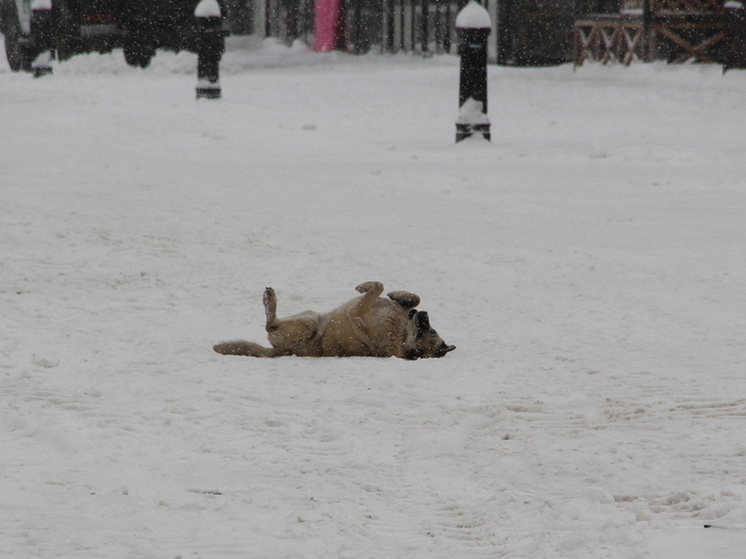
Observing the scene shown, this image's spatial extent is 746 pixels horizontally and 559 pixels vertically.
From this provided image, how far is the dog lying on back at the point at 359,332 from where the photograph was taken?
5172 millimetres

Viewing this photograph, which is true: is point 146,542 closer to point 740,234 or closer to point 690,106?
point 740,234

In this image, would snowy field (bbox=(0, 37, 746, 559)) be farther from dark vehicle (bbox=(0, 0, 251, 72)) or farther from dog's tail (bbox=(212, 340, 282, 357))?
dark vehicle (bbox=(0, 0, 251, 72))

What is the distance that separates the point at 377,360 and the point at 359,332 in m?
0.16

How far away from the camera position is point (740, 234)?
26.2 ft

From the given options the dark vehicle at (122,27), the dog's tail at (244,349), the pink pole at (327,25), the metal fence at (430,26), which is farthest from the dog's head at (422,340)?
the pink pole at (327,25)

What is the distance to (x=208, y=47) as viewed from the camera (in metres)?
16.4

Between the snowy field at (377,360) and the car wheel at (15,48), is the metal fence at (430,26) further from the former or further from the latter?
the snowy field at (377,360)

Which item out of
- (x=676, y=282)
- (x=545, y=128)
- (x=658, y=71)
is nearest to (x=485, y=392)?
(x=676, y=282)

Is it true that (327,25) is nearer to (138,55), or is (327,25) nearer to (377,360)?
(138,55)

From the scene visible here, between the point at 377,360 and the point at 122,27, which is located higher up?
the point at 122,27

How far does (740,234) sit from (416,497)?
5270 mm

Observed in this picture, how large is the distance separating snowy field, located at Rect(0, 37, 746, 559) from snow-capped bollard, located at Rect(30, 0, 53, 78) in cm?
842

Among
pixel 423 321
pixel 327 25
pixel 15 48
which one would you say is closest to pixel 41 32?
pixel 15 48

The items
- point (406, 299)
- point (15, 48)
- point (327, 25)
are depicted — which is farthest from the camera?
point (327, 25)
